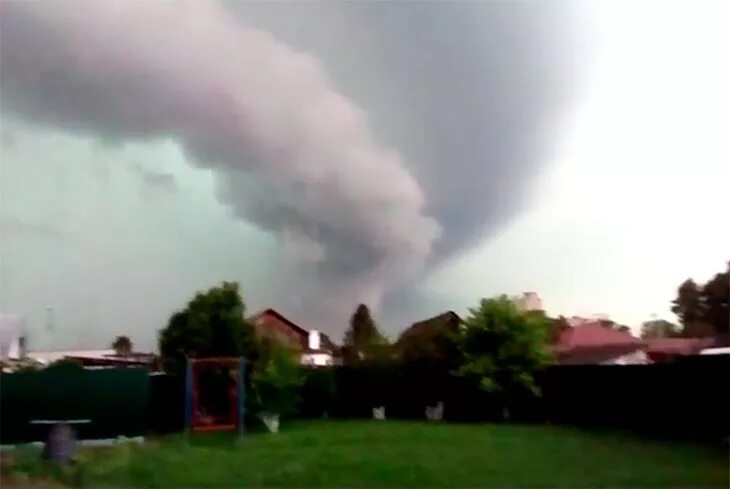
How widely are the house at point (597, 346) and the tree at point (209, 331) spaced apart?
1.23 metres

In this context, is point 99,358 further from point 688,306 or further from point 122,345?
point 688,306

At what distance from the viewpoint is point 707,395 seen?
3355mm

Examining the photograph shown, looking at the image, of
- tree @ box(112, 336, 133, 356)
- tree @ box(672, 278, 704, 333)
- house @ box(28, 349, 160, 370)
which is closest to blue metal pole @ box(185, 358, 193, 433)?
house @ box(28, 349, 160, 370)

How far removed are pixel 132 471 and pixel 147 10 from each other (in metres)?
1.81

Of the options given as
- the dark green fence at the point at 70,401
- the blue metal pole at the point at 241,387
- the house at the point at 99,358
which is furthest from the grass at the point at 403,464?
the house at the point at 99,358

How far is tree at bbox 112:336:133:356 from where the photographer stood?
3504 mm

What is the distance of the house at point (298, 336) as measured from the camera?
3.58m

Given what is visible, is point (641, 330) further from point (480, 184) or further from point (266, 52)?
point (266, 52)

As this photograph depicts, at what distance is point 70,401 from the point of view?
11.1 feet

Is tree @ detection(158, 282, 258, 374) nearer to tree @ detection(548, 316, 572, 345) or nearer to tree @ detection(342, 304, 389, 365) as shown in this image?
tree @ detection(342, 304, 389, 365)

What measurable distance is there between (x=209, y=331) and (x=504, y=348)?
1.18m

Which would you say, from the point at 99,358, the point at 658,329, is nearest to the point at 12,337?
the point at 99,358

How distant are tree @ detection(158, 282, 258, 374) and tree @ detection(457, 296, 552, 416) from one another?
873mm

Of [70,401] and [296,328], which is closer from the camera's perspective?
[70,401]
